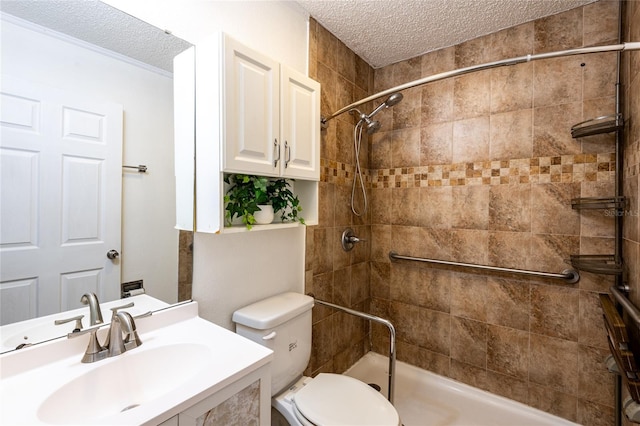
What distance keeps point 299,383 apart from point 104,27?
1674mm

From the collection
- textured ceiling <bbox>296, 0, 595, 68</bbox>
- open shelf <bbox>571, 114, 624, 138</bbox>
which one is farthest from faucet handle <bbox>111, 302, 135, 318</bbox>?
open shelf <bbox>571, 114, 624, 138</bbox>

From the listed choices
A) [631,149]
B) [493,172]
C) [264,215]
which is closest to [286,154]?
[264,215]

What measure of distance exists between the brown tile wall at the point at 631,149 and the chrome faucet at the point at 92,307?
6.56 feet

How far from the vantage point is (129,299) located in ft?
3.56

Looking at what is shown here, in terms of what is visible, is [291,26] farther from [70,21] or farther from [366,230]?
[366,230]

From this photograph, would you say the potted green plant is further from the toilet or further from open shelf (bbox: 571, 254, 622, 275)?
open shelf (bbox: 571, 254, 622, 275)

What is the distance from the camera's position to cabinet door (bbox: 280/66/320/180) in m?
1.34

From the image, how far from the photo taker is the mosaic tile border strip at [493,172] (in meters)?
1.58

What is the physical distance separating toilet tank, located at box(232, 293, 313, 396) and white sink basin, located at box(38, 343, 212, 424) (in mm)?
304

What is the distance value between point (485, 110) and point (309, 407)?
196 centimetres

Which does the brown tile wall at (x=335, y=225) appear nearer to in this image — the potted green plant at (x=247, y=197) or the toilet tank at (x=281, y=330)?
the toilet tank at (x=281, y=330)

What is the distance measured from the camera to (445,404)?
6.20 feet

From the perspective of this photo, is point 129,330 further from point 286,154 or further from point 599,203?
point 599,203

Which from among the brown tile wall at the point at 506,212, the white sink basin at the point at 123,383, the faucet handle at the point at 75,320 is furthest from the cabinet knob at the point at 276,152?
the brown tile wall at the point at 506,212
